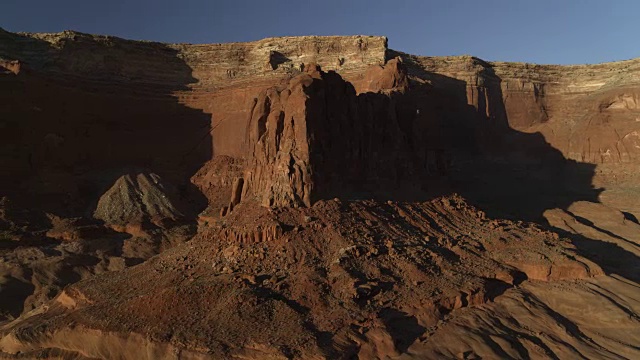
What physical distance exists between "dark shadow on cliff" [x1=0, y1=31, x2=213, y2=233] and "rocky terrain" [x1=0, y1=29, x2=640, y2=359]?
0.53 feet

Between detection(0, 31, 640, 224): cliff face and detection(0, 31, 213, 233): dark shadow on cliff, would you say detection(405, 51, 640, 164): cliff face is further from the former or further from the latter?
detection(0, 31, 213, 233): dark shadow on cliff

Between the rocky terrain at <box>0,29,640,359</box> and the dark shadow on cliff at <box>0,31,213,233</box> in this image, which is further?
the dark shadow on cliff at <box>0,31,213,233</box>

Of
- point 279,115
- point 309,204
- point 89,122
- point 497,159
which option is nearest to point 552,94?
point 497,159

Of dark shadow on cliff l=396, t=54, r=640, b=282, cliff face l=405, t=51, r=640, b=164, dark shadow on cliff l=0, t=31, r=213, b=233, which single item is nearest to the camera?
dark shadow on cliff l=0, t=31, r=213, b=233

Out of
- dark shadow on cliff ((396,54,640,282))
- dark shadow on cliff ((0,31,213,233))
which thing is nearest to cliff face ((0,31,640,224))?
dark shadow on cliff ((0,31,213,233))

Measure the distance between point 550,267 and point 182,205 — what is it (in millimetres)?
24553

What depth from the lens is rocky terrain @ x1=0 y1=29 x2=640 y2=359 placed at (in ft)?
42.4

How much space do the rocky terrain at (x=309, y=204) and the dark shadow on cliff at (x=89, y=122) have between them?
0.53 feet

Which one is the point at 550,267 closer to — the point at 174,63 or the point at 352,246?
the point at 352,246

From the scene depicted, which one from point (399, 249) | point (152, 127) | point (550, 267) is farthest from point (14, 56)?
point (550, 267)

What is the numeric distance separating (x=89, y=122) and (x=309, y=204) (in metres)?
27.3

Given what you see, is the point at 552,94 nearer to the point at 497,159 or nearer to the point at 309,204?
the point at 497,159

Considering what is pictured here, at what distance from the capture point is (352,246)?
607 inches

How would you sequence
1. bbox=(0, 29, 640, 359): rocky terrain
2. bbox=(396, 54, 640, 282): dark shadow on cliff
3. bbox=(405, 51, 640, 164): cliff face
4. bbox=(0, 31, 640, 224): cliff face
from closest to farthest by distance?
bbox=(0, 29, 640, 359): rocky terrain → bbox=(0, 31, 640, 224): cliff face → bbox=(396, 54, 640, 282): dark shadow on cliff → bbox=(405, 51, 640, 164): cliff face
